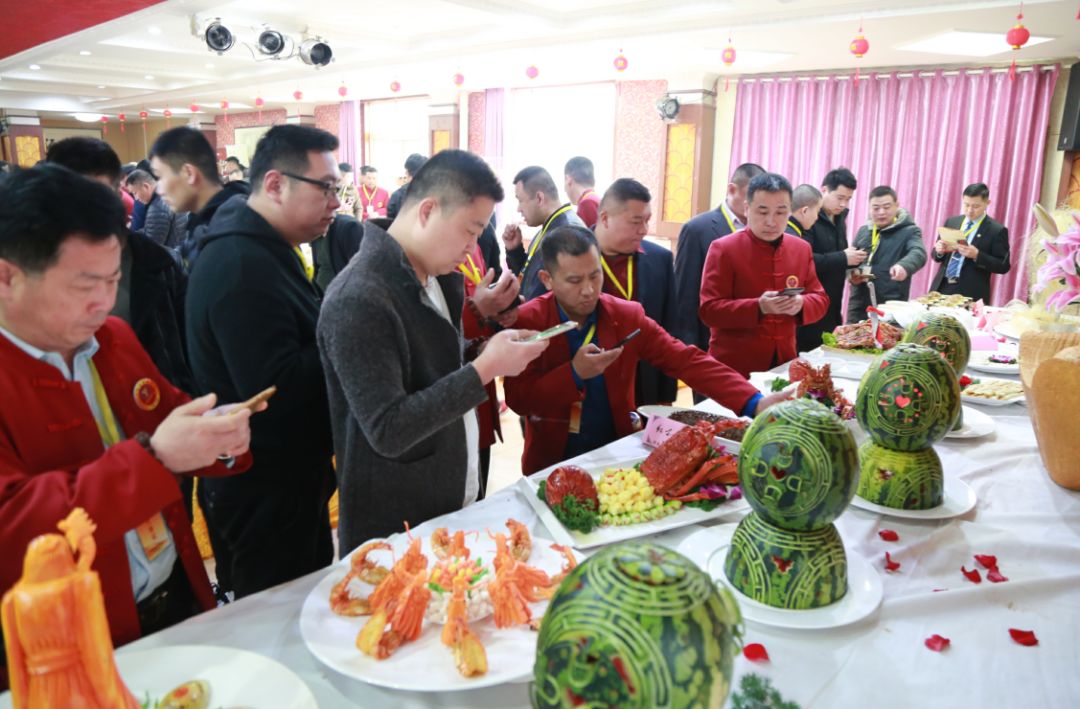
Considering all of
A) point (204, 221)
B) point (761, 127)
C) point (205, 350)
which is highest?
point (761, 127)

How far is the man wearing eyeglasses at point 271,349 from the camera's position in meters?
1.51

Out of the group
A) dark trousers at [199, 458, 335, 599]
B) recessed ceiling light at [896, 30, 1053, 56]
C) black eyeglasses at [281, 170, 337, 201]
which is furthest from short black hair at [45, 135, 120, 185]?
recessed ceiling light at [896, 30, 1053, 56]

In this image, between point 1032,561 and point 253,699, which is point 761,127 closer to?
point 1032,561

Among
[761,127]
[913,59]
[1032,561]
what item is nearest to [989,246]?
[913,59]

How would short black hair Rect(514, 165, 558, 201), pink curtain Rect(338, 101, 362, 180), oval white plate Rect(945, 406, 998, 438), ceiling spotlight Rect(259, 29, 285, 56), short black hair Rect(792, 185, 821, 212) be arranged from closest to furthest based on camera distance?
oval white plate Rect(945, 406, 998, 438) → short black hair Rect(514, 165, 558, 201) → short black hair Rect(792, 185, 821, 212) → ceiling spotlight Rect(259, 29, 285, 56) → pink curtain Rect(338, 101, 362, 180)

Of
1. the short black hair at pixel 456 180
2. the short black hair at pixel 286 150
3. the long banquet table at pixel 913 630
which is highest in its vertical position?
the short black hair at pixel 286 150

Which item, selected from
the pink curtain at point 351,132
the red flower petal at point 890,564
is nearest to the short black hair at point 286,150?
the red flower petal at point 890,564

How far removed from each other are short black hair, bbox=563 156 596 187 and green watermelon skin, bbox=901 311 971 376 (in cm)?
301

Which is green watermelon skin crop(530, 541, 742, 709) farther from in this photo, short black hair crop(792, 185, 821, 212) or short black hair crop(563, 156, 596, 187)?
short black hair crop(563, 156, 596, 187)

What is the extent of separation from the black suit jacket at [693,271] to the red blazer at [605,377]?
136cm

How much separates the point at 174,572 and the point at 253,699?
1.65ft

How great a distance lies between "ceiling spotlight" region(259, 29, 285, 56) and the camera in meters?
6.48

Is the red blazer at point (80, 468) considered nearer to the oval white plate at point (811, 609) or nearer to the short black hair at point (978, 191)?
the oval white plate at point (811, 609)

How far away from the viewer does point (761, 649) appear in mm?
928
